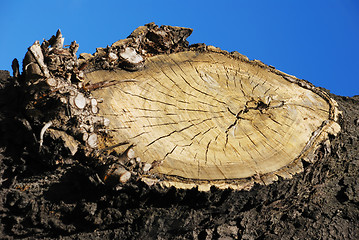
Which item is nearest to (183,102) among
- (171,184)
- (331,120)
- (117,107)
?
(117,107)

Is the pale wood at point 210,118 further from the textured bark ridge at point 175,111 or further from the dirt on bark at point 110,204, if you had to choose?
the dirt on bark at point 110,204

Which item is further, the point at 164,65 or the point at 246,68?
the point at 246,68

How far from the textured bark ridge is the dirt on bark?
0.09 metres

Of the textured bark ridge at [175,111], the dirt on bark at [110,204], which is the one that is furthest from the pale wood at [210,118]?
the dirt on bark at [110,204]

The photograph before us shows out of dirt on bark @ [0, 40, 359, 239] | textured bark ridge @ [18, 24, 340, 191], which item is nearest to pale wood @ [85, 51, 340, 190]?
textured bark ridge @ [18, 24, 340, 191]

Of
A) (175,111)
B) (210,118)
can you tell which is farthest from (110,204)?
(210,118)

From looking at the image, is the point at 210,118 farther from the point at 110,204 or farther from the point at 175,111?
the point at 110,204

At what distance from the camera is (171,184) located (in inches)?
77.5

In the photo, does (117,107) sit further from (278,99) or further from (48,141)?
(278,99)

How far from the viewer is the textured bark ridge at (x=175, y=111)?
1993 mm

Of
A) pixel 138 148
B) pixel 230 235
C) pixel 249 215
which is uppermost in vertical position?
pixel 138 148

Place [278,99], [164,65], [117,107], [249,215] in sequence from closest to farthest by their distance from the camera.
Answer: [117,107] < [249,215] < [164,65] < [278,99]

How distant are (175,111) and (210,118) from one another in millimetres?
234

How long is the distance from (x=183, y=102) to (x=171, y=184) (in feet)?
2.06
